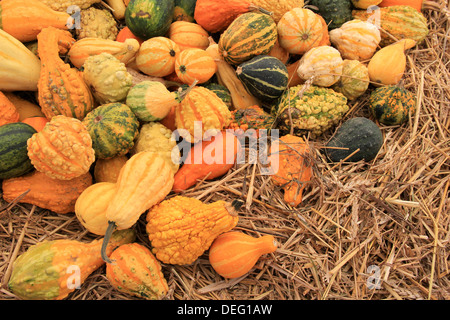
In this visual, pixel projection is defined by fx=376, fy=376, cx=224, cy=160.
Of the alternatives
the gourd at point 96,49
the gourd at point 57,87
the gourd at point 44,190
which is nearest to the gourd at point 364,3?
the gourd at point 96,49

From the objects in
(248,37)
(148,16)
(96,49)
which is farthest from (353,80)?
(96,49)

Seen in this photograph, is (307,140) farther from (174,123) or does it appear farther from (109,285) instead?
(109,285)

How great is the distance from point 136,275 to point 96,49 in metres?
1.68

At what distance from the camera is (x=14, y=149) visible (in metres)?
2.30

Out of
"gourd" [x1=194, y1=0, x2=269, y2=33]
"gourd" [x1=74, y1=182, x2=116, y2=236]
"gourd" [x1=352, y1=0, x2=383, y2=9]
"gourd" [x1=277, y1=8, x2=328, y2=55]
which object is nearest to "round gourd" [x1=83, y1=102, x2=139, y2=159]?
"gourd" [x1=74, y1=182, x2=116, y2=236]

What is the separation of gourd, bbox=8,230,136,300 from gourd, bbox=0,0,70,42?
5.24ft

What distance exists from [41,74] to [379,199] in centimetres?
241

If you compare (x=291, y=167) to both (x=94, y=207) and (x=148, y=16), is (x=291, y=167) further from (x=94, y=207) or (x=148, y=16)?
(x=148, y=16)

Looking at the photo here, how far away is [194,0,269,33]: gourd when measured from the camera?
9.93 feet

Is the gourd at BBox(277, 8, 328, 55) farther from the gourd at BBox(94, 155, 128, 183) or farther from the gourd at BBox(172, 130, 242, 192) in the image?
the gourd at BBox(94, 155, 128, 183)

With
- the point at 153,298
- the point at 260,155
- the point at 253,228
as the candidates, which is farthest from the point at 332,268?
the point at 153,298

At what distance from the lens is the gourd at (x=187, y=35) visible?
3.12 metres

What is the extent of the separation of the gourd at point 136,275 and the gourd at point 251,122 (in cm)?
116

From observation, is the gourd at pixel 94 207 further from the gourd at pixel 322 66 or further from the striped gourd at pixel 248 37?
the gourd at pixel 322 66
